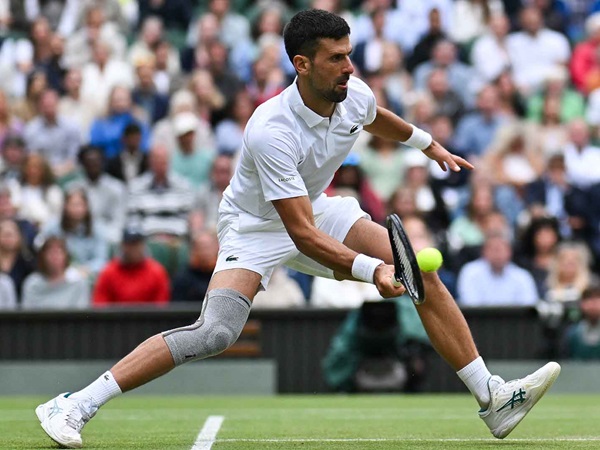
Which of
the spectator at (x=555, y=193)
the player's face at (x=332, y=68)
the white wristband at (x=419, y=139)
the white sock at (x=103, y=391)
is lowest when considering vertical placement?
the spectator at (x=555, y=193)

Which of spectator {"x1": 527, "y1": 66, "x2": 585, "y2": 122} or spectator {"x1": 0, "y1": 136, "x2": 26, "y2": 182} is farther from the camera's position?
spectator {"x1": 527, "y1": 66, "x2": 585, "y2": 122}

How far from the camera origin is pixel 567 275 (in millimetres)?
13188

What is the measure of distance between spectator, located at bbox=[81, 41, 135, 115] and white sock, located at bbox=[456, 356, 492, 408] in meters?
9.26

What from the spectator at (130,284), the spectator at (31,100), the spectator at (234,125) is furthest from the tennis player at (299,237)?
the spectator at (31,100)

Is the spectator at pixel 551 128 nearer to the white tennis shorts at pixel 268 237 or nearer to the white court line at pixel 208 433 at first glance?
the white court line at pixel 208 433

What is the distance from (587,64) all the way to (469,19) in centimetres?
158

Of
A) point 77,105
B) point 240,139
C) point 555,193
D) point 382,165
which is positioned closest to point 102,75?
point 77,105

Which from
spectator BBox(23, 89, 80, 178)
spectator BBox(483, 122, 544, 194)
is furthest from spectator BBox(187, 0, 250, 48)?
spectator BBox(483, 122, 544, 194)

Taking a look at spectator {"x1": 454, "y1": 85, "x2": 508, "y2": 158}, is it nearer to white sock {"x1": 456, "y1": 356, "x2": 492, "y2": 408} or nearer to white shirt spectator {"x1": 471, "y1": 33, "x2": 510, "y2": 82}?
white shirt spectator {"x1": 471, "y1": 33, "x2": 510, "y2": 82}

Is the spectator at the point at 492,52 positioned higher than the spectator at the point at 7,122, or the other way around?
the spectator at the point at 492,52

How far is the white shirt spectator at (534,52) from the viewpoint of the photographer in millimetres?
16562

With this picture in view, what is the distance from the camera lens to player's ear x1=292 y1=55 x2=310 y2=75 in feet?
22.3

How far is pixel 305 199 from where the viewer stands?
6656mm

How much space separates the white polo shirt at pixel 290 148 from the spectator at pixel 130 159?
727 cm
